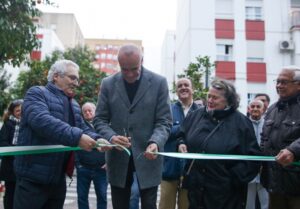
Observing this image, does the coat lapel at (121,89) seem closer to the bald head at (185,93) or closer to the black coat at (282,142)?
the black coat at (282,142)

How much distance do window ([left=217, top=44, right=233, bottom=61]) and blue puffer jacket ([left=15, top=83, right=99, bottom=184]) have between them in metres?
22.9

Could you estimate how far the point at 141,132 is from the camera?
3.92 metres

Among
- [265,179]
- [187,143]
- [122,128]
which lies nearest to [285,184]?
[265,179]

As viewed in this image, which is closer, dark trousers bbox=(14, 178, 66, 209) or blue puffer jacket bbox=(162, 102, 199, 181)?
dark trousers bbox=(14, 178, 66, 209)

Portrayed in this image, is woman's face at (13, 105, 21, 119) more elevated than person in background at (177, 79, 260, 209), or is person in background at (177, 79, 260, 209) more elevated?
woman's face at (13, 105, 21, 119)

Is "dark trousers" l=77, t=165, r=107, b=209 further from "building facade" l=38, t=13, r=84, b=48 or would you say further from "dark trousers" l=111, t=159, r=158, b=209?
"building facade" l=38, t=13, r=84, b=48

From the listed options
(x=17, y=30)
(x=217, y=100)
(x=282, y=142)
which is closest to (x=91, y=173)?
(x=217, y=100)

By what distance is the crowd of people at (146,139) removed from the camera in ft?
12.2

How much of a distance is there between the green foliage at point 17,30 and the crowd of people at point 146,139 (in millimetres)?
4771

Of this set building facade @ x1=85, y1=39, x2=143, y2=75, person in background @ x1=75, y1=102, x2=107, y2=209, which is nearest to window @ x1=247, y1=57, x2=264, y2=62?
person in background @ x1=75, y1=102, x2=107, y2=209

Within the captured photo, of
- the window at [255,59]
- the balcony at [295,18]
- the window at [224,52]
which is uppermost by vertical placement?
the balcony at [295,18]

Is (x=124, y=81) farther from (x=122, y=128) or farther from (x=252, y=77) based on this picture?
(x=252, y=77)

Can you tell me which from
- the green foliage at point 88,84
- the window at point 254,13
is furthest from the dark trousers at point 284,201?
the window at point 254,13

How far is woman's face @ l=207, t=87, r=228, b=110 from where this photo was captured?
413 centimetres
